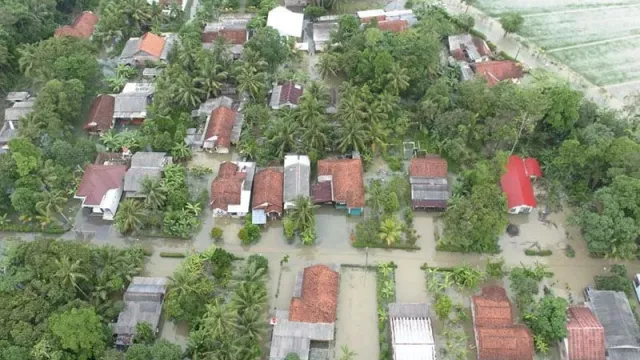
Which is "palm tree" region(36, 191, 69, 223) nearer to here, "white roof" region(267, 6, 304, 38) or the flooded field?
the flooded field

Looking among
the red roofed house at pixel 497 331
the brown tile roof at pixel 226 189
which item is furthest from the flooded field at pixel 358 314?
the brown tile roof at pixel 226 189

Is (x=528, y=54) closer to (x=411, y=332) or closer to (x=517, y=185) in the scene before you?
(x=517, y=185)

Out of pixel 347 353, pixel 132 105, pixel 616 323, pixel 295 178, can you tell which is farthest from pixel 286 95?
pixel 616 323

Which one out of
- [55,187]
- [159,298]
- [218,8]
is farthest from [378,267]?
[218,8]

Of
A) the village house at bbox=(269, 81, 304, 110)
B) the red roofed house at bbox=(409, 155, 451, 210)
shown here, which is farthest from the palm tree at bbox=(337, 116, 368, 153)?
the village house at bbox=(269, 81, 304, 110)

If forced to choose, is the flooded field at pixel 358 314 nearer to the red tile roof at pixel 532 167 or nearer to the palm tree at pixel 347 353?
the palm tree at pixel 347 353

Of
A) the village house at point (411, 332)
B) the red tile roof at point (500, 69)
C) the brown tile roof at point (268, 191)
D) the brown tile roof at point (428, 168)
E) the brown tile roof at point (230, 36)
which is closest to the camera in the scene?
the village house at point (411, 332)
